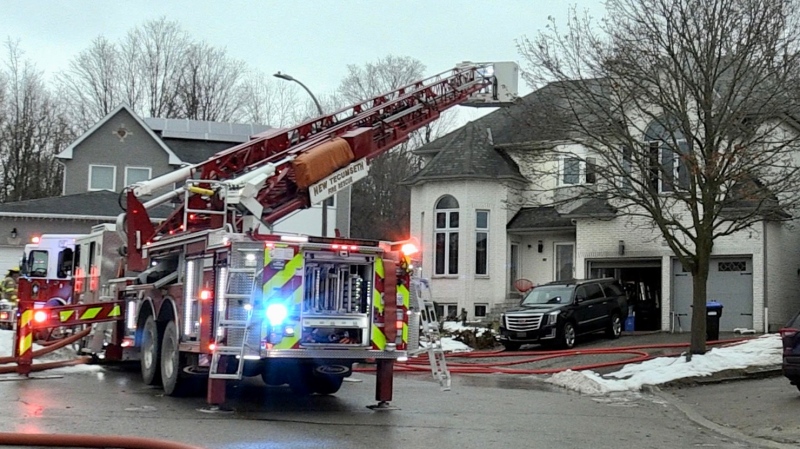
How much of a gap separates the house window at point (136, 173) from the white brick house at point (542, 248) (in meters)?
12.7

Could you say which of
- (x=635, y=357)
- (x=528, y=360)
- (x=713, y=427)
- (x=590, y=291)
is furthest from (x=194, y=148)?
(x=713, y=427)

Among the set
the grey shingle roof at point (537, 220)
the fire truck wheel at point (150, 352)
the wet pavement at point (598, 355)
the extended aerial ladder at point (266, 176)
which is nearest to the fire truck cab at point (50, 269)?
the fire truck wheel at point (150, 352)

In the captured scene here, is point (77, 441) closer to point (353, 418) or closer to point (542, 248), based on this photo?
point (353, 418)

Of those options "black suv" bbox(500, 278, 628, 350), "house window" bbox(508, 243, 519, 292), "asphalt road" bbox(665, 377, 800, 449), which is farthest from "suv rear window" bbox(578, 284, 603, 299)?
"asphalt road" bbox(665, 377, 800, 449)

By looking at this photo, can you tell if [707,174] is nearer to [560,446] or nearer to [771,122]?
[771,122]

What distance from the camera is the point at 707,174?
56.5 ft

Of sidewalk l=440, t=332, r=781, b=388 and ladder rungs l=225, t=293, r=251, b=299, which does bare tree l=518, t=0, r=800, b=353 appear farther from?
ladder rungs l=225, t=293, r=251, b=299

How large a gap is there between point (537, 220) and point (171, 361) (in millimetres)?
19705

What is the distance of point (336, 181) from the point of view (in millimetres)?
14758

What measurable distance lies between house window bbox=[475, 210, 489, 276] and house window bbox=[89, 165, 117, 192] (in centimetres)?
1735

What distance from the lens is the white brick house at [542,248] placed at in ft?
86.0

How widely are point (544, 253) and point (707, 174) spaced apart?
14.5 meters

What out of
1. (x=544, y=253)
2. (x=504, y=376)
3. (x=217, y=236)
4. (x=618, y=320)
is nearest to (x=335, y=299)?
(x=217, y=236)

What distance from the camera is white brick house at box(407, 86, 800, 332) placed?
86.0 feet
